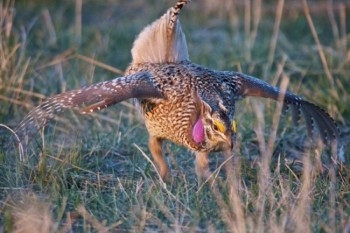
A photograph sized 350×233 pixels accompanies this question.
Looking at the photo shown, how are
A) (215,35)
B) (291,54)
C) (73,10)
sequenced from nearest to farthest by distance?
1. (291,54)
2. (215,35)
3. (73,10)

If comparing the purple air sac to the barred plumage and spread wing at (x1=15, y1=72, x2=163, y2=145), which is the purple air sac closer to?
the barred plumage

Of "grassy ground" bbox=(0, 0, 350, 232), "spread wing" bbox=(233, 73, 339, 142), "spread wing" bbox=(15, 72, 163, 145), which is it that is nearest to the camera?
"grassy ground" bbox=(0, 0, 350, 232)

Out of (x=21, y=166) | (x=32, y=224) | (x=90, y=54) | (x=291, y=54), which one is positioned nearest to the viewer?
(x=32, y=224)

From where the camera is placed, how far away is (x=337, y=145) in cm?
588

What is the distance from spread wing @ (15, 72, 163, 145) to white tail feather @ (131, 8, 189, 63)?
35.0 inches

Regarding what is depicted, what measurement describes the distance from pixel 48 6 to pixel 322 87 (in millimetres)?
4322

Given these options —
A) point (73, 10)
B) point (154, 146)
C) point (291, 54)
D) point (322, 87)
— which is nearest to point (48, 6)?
point (73, 10)

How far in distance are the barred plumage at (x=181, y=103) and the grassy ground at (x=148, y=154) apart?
0.18 metres

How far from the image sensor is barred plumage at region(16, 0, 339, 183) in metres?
5.04

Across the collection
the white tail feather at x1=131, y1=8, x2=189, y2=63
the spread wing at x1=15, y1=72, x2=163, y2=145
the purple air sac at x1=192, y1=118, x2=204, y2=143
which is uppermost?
the white tail feather at x1=131, y1=8, x2=189, y2=63

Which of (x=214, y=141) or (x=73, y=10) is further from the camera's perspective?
(x=73, y=10)

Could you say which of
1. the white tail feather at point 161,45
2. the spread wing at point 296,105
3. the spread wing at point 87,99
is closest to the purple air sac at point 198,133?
the spread wing at point 87,99

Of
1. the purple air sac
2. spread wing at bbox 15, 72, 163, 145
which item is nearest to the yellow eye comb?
the purple air sac

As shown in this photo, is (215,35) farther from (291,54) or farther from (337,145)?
(337,145)
